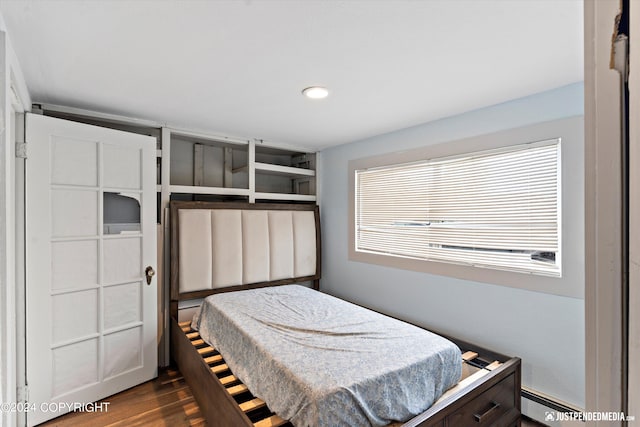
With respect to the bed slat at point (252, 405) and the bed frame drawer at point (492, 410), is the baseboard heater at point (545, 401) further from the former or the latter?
the bed slat at point (252, 405)

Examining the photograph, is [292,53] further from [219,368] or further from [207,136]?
[219,368]

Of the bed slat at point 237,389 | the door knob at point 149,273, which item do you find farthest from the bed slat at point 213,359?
the door knob at point 149,273

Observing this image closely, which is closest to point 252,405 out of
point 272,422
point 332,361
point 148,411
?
point 272,422

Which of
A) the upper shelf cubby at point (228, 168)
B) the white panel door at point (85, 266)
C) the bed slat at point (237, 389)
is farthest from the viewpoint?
the upper shelf cubby at point (228, 168)

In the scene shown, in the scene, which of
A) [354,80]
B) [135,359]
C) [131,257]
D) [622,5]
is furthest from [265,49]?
[135,359]

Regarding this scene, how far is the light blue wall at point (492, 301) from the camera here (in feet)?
6.32

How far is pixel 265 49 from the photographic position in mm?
1520

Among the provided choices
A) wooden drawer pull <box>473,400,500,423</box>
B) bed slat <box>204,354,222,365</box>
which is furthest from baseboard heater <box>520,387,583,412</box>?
bed slat <box>204,354,222,365</box>

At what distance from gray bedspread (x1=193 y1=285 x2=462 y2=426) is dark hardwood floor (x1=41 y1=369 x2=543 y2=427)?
431mm

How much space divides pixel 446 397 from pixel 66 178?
9.12 feet

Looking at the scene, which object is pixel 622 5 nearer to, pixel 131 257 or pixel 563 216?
pixel 563 216

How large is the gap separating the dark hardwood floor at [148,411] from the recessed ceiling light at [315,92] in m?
2.28

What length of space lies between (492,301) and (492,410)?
0.75 meters

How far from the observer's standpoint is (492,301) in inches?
89.0
